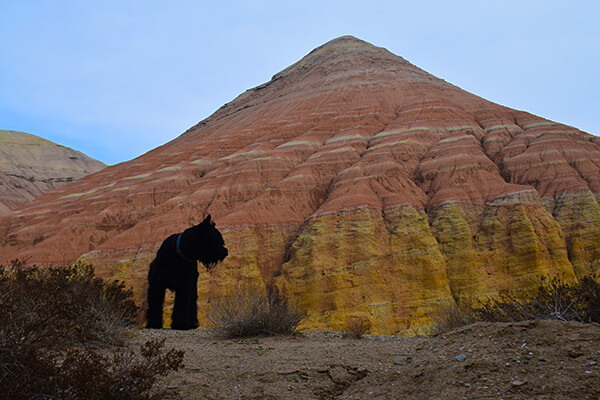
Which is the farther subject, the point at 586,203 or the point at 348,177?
the point at 348,177

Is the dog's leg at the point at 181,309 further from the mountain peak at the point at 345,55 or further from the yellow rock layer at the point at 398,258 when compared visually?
the mountain peak at the point at 345,55

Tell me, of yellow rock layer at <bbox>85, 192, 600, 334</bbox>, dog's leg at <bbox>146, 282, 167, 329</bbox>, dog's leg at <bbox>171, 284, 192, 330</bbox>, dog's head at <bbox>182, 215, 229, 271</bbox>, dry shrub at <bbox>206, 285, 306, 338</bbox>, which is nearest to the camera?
dry shrub at <bbox>206, 285, 306, 338</bbox>

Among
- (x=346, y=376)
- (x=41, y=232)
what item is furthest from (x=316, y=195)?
(x=346, y=376)

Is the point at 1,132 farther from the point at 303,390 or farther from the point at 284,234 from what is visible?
the point at 303,390

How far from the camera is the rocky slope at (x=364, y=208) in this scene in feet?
62.3

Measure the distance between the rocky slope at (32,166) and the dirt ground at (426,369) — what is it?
72536 mm

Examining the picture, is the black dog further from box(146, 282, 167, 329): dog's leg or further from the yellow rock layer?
the yellow rock layer

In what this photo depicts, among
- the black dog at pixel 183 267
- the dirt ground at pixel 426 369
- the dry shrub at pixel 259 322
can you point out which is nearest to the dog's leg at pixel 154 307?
the black dog at pixel 183 267

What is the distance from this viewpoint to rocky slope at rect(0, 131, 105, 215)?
7256cm

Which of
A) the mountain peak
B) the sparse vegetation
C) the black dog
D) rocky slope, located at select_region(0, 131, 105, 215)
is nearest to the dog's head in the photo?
the black dog

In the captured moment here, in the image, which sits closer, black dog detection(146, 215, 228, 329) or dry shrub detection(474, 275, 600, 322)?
dry shrub detection(474, 275, 600, 322)

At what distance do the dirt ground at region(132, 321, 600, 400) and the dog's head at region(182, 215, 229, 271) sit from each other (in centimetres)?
357

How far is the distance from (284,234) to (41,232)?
52.3 feet

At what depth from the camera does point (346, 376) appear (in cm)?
441
